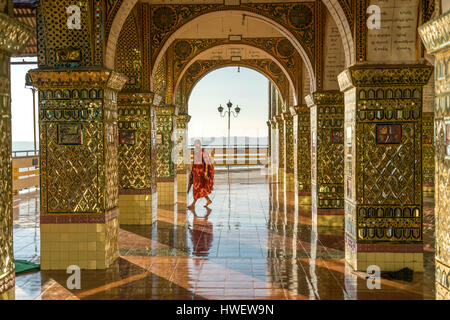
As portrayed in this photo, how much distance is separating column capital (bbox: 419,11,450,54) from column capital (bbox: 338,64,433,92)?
110 inches

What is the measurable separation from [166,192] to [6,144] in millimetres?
9015

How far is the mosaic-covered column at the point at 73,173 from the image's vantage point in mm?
5621

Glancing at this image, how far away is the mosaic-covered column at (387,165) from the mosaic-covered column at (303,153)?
18.2 ft

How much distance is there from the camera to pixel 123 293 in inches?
184

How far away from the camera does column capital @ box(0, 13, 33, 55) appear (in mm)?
2420

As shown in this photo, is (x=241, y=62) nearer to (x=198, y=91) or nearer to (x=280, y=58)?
(x=280, y=58)

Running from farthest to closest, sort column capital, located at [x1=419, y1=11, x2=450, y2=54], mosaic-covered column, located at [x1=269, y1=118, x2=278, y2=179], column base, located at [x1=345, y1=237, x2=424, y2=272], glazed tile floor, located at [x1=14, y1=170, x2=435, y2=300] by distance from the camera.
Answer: mosaic-covered column, located at [x1=269, y1=118, x2=278, y2=179]
column base, located at [x1=345, y1=237, x2=424, y2=272]
glazed tile floor, located at [x1=14, y1=170, x2=435, y2=300]
column capital, located at [x1=419, y1=11, x2=450, y2=54]

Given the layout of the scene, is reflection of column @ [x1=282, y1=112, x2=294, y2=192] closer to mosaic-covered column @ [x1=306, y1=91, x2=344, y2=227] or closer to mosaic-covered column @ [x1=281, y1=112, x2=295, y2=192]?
mosaic-covered column @ [x1=281, y1=112, x2=295, y2=192]

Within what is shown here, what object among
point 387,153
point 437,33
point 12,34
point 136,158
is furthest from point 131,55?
point 437,33

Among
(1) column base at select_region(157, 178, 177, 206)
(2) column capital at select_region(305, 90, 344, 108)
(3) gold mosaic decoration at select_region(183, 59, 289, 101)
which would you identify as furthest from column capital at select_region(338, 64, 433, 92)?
(3) gold mosaic decoration at select_region(183, 59, 289, 101)

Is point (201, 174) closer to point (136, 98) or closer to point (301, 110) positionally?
point (301, 110)

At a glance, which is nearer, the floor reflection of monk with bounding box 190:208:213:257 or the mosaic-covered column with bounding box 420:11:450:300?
the mosaic-covered column with bounding box 420:11:450:300

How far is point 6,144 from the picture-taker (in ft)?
8.46
